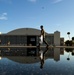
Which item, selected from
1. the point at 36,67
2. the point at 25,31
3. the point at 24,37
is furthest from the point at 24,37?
the point at 36,67

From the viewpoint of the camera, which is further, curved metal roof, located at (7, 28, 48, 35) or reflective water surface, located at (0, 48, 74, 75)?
curved metal roof, located at (7, 28, 48, 35)

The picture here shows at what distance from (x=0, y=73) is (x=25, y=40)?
224 ft

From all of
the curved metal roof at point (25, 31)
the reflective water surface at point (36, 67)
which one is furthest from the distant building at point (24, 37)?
the reflective water surface at point (36, 67)

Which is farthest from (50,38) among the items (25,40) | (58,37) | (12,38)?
(12,38)

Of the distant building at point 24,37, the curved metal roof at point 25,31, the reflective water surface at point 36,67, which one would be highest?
the curved metal roof at point 25,31

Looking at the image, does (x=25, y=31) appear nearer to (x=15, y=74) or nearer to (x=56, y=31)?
(x=56, y=31)

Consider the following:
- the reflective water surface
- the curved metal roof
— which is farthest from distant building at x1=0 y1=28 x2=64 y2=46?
the reflective water surface

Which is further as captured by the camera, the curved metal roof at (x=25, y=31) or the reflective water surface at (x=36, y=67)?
the curved metal roof at (x=25, y=31)

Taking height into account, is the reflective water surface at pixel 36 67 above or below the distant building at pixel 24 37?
below

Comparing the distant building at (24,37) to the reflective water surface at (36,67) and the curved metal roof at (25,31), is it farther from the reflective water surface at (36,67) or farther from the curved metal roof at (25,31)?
the reflective water surface at (36,67)

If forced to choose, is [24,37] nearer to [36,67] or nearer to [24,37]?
[24,37]

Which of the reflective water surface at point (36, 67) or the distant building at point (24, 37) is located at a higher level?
the distant building at point (24, 37)

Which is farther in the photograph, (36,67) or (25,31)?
(25,31)

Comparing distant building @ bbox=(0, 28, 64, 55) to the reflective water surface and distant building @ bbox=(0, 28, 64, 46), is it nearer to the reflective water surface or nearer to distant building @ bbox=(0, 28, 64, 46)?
distant building @ bbox=(0, 28, 64, 46)
